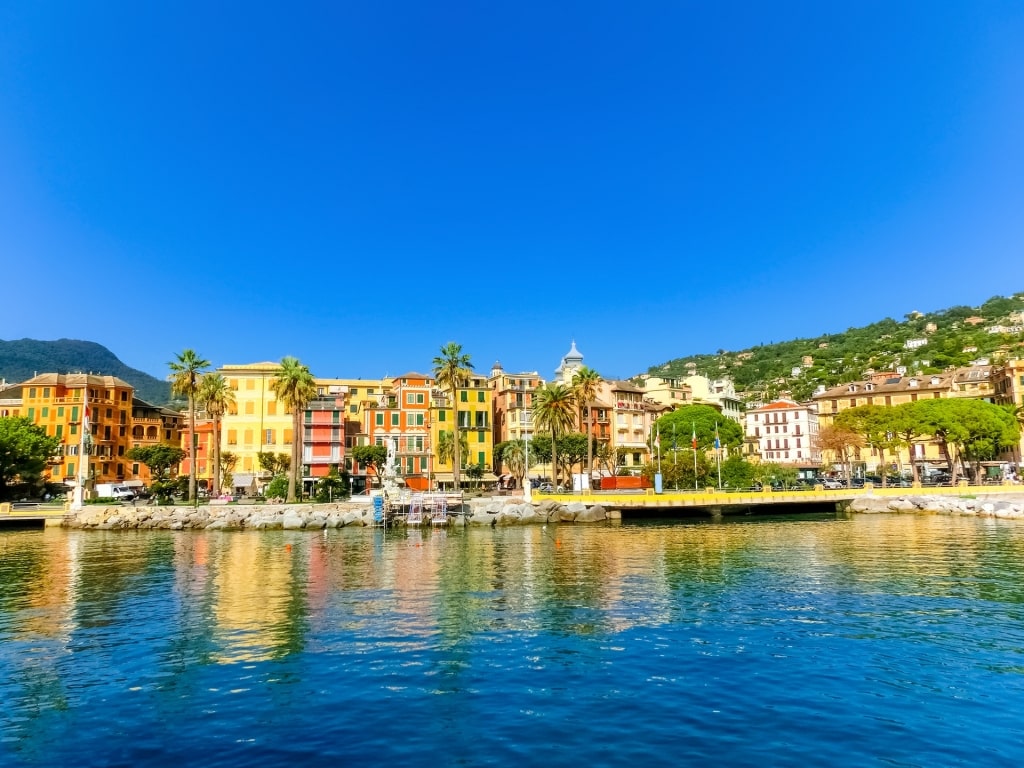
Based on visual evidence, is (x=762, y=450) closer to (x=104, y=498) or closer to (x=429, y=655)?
(x=104, y=498)

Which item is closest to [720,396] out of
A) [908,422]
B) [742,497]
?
[908,422]

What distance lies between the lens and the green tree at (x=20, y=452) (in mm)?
76875

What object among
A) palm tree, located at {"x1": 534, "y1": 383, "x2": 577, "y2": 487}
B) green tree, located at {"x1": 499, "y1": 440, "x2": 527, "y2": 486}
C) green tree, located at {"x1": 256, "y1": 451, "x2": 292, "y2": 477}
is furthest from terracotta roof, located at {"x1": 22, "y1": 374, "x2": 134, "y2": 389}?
palm tree, located at {"x1": 534, "y1": 383, "x2": 577, "y2": 487}

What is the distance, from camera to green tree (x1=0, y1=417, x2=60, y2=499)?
76875 mm

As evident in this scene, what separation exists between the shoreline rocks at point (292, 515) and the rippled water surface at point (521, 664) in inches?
1023

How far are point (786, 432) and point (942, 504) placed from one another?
228ft

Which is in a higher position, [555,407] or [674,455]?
[555,407]

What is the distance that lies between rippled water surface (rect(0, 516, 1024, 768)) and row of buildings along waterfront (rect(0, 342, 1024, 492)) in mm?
51764

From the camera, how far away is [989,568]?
3472 centimetres

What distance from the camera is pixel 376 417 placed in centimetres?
10000

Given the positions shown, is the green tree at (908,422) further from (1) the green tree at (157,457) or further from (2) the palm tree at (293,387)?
(1) the green tree at (157,457)

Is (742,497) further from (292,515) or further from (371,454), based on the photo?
(371,454)

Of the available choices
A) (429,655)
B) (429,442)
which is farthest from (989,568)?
(429,442)

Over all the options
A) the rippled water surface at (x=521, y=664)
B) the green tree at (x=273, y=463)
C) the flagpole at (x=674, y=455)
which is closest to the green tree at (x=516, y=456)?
the flagpole at (x=674, y=455)
